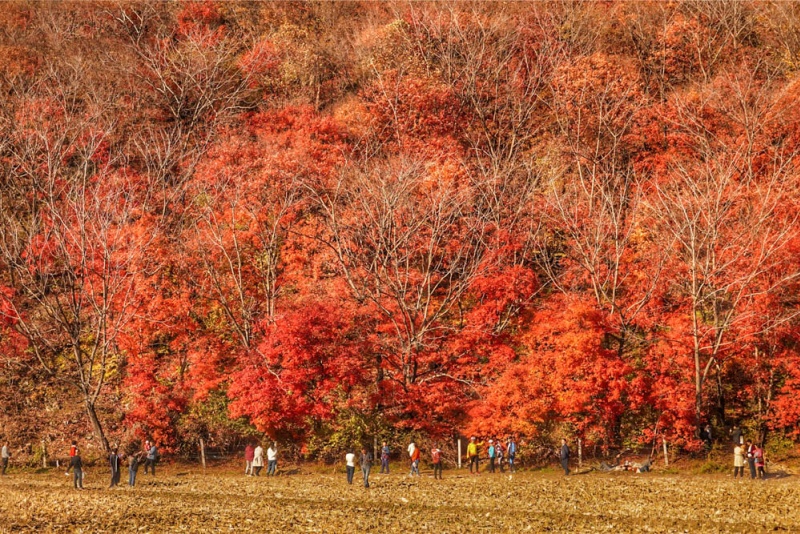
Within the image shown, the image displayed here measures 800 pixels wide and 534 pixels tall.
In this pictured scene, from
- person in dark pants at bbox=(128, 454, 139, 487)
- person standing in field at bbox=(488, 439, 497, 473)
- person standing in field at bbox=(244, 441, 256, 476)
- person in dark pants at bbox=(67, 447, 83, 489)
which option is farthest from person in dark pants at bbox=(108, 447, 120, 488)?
person standing in field at bbox=(488, 439, 497, 473)

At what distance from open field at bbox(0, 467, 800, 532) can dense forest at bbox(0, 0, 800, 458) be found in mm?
6710

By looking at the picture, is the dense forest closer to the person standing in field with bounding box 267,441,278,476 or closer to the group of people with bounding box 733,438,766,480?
the person standing in field with bounding box 267,441,278,476

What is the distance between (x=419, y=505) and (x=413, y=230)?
24655 millimetres

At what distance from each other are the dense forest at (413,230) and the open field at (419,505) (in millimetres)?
6710

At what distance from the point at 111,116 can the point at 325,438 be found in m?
41.5

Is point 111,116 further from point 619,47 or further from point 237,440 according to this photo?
point 619,47

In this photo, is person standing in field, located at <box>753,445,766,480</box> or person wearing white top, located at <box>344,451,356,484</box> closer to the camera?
person standing in field, located at <box>753,445,766,480</box>

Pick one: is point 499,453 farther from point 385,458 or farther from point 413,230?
point 413,230

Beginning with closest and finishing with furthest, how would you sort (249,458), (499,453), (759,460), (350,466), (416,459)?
(759,460), (350,466), (416,459), (499,453), (249,458)

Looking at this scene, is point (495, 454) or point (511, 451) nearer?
point (511, 451)

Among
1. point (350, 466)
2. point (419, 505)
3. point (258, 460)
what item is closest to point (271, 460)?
point (258, 460)

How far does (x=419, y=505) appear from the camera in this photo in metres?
29.7

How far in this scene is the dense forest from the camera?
42.8 meters

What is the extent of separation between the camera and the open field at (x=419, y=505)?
25594 mm
